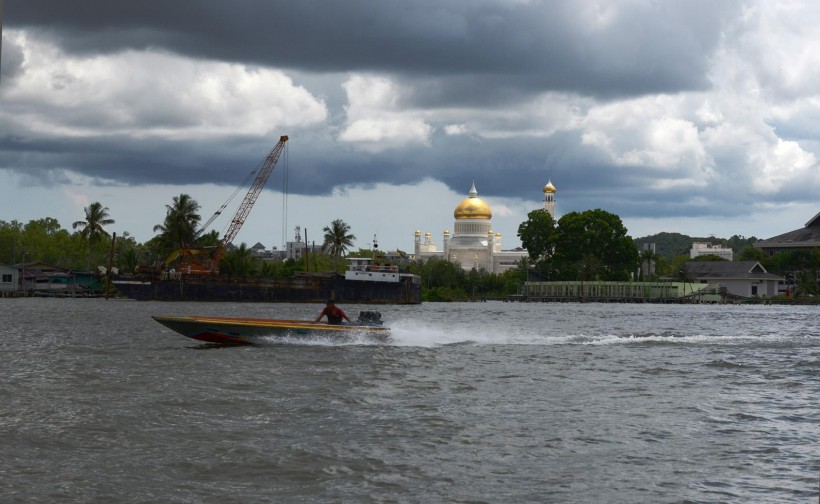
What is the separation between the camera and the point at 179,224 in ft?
466

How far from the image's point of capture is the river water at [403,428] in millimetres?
13875

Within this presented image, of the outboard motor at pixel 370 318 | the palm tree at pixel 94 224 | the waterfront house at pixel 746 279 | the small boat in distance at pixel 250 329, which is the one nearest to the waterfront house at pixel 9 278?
the palm tree at pixel 94 224

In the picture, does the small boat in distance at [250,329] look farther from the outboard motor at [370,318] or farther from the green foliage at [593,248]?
the green foliage at [593,248]

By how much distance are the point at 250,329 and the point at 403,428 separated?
18.0 m

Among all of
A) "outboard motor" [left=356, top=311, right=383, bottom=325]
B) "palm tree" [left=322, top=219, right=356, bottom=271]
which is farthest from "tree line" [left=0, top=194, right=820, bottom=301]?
"outboard motor" [left=356, top=311, right=383, bottom=325]

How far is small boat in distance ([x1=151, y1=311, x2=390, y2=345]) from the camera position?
35.6 m

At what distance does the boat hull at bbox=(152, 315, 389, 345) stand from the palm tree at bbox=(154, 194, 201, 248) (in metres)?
108

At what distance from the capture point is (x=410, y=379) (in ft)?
89.0

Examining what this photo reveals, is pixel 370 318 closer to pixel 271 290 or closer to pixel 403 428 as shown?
pixel 403 428

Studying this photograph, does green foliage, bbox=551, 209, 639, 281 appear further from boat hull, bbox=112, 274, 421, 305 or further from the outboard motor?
the outboard motor

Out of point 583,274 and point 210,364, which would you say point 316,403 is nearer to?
point 210,364

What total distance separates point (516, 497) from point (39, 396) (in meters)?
14.1

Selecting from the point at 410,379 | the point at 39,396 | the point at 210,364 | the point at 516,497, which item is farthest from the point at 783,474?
the point at 210,364

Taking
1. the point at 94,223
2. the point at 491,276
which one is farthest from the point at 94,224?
the point at 491,276
